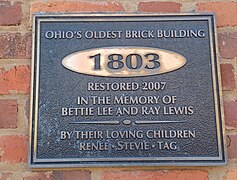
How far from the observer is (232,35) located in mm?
1718

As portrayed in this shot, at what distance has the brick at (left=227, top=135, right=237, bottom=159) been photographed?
1.57 metres

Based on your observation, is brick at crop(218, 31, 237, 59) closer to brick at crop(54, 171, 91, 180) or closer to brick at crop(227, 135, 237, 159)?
brick at crop(227, 135, 237, 159)

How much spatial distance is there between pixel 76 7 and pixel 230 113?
0.70 m

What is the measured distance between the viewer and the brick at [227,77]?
165 centimetres

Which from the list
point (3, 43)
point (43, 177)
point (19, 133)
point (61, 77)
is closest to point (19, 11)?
point (3, 43)

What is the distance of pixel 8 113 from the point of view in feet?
5.30

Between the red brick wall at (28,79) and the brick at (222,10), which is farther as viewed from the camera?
the brick at (222,10)

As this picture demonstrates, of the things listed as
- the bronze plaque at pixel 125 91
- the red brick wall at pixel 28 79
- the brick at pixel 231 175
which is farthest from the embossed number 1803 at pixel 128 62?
the brick at pixel 231 175

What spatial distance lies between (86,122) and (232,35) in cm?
64

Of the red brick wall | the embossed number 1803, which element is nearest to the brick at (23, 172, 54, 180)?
the red brick wall

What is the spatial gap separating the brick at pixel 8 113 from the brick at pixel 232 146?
2.47ft

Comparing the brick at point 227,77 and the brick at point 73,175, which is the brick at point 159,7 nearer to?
the brick at point 227,77

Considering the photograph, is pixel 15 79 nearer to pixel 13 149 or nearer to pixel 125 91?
pixel 13 149

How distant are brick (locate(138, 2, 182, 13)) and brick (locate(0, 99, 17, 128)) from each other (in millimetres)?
605
